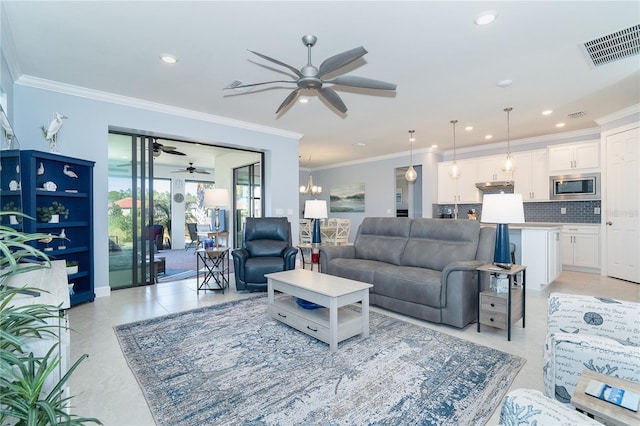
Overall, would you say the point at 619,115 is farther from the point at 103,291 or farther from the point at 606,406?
the point at 103,291

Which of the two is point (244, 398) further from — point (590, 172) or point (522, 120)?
point (590, 172)

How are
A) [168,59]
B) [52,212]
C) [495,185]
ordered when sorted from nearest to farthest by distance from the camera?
[168,59]
[52,212]
[495,185]

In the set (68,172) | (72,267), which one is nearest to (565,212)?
(72,267)

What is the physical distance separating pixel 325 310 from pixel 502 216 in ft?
6.07

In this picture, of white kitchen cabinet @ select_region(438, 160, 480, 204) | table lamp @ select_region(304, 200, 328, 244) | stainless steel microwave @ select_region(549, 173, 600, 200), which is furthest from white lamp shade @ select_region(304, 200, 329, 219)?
stainless steel microwave @ select_region(549, 173, 600, 200)

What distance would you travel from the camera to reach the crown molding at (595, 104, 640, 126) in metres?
4.44

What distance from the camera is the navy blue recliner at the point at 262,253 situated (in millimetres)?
3990

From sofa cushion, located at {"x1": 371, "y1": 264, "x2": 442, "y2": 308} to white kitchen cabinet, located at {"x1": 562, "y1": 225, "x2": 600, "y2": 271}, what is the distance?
4.14m

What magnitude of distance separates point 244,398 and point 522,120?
5.74 metres

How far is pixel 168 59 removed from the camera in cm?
299

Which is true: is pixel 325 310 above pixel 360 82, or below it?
below

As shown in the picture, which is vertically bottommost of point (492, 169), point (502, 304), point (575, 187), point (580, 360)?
point (502, 304)

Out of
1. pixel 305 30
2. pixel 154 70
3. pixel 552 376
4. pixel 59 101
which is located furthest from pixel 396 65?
pixel 59 101

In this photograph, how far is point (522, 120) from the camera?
5.08 metres
